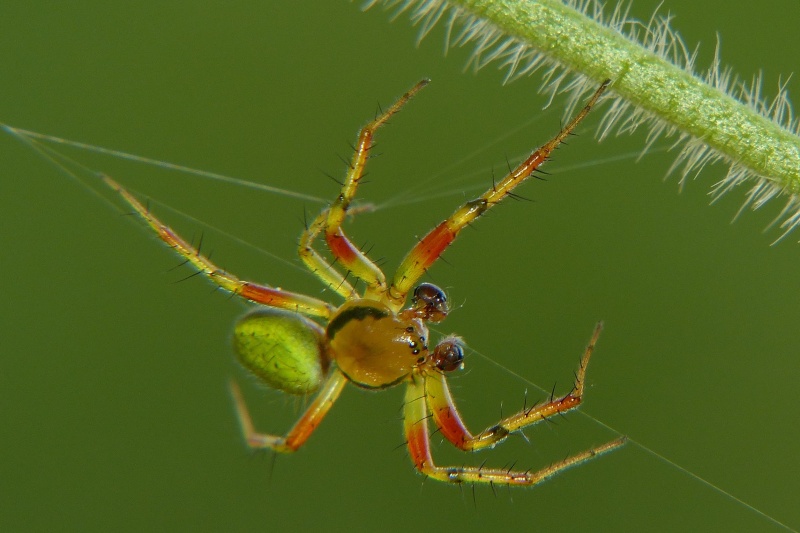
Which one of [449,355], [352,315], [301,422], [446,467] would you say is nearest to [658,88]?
[449,355]

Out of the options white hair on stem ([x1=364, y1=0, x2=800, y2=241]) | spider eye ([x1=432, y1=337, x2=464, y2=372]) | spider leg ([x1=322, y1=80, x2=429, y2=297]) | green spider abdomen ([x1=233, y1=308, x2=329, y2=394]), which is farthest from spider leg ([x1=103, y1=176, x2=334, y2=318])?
white hair on stem ([x1=364, y1=0, x2=800, y2=241])

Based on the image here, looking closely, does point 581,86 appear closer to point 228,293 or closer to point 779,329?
point 228,293

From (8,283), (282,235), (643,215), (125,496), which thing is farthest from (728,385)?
→ (8,283)

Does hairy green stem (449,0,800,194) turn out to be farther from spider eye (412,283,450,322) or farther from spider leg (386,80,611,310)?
spider eye (412,283,450,322)

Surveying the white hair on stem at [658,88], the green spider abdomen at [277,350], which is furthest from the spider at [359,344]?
the white hair on stem at [658,88]

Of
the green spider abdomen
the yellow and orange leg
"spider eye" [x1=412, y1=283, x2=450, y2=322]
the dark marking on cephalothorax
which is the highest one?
"spider eye" [x1=412, y1=283, x2=450, y2=322]

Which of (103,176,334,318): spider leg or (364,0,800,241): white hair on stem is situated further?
(103,176,334,318): spider leg

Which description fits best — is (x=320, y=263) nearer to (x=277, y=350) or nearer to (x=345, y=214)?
(x=345, y=214)
